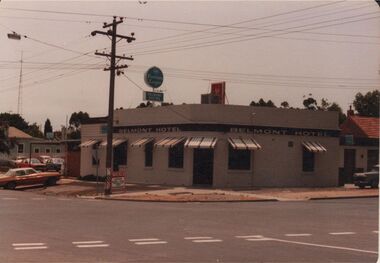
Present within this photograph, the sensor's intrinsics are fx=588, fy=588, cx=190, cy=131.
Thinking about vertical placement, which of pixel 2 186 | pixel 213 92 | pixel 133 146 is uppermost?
pixel 213 92

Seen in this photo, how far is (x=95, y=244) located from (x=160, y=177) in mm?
24936

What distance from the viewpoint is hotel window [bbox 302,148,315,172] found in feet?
123

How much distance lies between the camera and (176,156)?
36.2 meters

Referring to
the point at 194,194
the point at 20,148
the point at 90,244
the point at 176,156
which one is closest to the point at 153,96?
the point at 176,156

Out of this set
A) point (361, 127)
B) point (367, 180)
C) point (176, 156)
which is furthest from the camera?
point (361, 127)

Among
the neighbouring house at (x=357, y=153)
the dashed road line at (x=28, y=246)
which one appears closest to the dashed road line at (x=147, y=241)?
the dashed road line at (x=28, y=246)

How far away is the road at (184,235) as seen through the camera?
35.5 ft

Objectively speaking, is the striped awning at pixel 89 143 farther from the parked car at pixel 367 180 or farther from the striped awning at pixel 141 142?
the parked car at pixel 367 180

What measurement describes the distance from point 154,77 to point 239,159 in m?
8.83

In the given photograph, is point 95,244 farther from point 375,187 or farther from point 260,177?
point 375,187

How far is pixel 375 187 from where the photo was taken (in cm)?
3728

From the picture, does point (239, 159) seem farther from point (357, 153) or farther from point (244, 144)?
point (357, 153)

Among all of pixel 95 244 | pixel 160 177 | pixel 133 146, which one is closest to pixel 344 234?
pixel 95 244

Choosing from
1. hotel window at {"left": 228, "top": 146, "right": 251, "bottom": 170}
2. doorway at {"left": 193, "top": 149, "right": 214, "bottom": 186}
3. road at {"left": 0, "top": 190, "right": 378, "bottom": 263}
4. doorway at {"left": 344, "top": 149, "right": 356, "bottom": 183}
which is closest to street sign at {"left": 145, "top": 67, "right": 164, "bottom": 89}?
doorway at {"left": 193, "top": 149, "right": 214, "bottom": 186}
